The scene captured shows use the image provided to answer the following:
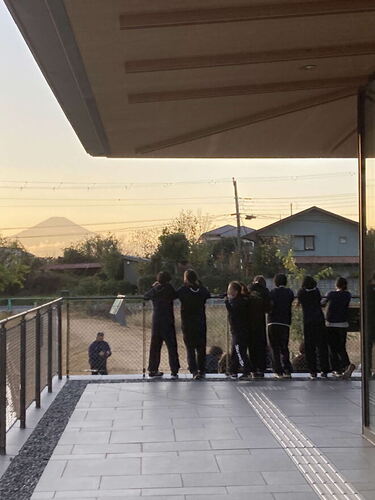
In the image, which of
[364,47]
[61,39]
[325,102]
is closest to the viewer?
[61,39]

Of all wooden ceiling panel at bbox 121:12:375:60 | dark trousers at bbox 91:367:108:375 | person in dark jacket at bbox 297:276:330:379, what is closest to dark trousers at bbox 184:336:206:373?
person in dark jacket at bbox 297:276:330:379

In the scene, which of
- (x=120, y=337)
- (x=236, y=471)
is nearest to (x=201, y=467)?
(x=236, y=471)

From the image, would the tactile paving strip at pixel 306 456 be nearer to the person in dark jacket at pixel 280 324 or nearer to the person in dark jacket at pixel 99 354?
the person in dark jacket at pixel 280 324

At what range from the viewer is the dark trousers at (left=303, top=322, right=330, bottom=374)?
10406mm

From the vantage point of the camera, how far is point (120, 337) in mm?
13039

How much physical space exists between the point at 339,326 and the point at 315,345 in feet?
1.41

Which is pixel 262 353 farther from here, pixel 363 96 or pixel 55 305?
pixel 363 96

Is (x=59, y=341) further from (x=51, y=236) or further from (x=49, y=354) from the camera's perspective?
(x=51, y=236)

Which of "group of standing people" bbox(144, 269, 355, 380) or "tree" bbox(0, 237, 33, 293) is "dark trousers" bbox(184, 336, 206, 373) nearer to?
"group of standing people" bbox(144, 269, 355, 380)

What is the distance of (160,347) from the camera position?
10.8 metres

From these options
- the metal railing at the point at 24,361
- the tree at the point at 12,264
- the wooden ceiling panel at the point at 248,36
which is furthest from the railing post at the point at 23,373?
the tree at the point at 12,264

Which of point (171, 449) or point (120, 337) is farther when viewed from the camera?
point (120, 337)

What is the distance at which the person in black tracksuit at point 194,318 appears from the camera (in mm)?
10562

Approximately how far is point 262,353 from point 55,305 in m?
2.99
